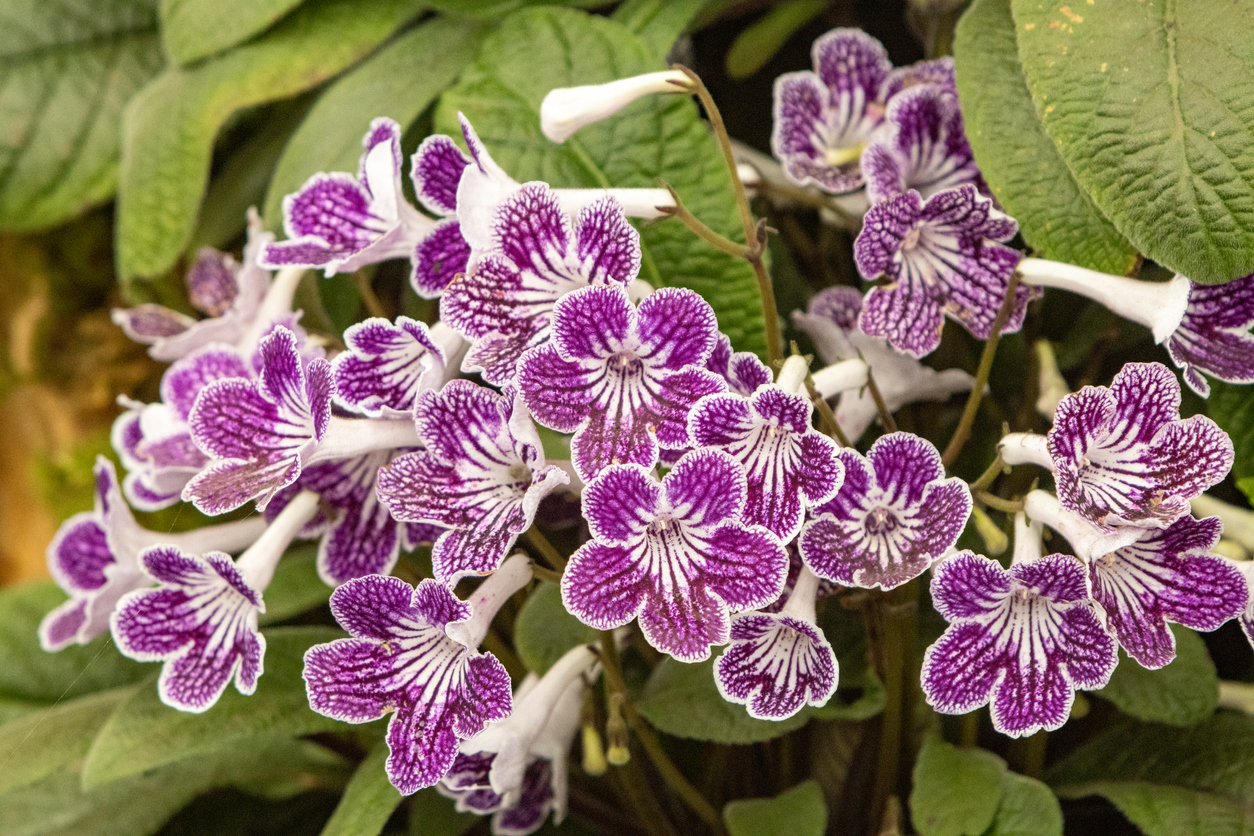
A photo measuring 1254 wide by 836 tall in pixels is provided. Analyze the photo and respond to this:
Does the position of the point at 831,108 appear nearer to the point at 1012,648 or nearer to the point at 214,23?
the point at 1012,648

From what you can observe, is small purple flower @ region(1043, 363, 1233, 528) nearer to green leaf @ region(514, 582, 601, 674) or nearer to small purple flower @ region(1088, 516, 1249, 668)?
small purple flower @ region(1088, 516, 1249, 668)

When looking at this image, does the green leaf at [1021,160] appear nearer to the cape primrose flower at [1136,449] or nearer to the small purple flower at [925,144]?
the small purple flower at [925,144]

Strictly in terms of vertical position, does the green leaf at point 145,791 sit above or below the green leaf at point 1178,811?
below

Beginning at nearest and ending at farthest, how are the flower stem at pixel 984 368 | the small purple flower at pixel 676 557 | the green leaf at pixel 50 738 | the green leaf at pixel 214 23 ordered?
the small purple flower at pixel 676 557
the flower stem at pixel 984 368
the green leaf at pixel 50 738
the green leaf at pixel 214 23

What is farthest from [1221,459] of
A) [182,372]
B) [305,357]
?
[182,372]

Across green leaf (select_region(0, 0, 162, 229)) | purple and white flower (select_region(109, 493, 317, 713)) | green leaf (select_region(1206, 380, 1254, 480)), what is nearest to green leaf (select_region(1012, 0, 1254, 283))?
green leaf (select_region(1206, 380, 1254, 480))

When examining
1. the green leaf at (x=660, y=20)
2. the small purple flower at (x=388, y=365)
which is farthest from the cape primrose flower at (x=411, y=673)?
the green leaf at (x=660, y=20)
